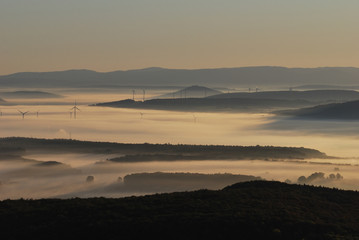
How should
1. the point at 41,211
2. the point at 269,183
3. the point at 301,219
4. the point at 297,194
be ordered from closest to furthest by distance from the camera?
the point at 301,219 → the point at 41,211 → the point at 297,194 → the point at 269,183

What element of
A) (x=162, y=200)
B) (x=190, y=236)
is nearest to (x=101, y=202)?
(x=162, y=200)

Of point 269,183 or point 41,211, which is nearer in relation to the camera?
point 41,211

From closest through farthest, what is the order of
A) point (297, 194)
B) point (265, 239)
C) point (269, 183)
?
point (265, 239)
point (297, 194)
point (269, 183)

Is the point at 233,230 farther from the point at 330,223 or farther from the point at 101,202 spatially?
the point at 101,202

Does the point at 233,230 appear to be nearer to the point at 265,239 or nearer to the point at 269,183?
the point at 265,239

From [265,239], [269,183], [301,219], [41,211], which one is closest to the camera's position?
[265,239]

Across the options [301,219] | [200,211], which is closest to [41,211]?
[200,211]
